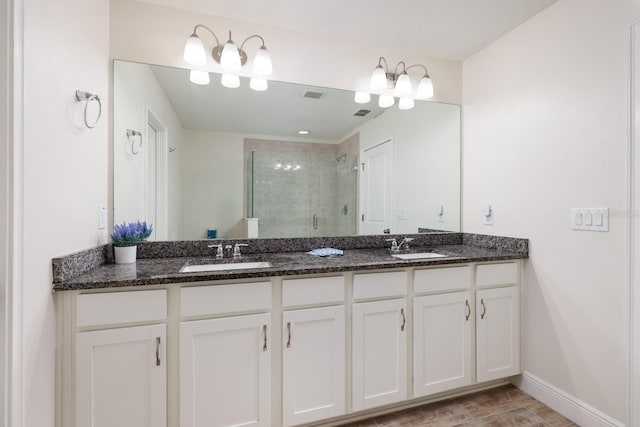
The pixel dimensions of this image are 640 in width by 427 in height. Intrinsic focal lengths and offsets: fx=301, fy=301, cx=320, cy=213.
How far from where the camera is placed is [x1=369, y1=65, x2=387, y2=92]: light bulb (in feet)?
7.01

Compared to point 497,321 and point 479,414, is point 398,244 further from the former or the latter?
point 479,414

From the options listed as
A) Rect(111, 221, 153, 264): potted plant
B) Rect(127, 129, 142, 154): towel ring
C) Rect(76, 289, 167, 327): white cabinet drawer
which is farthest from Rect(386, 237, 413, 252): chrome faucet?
Rect(127, 129, 142, 154): towel ring

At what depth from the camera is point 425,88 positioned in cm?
226

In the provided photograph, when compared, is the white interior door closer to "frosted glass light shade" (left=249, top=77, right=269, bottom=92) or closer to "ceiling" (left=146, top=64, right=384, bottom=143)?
"ceiling" (left=146, top=64, right=384, bottom=143)

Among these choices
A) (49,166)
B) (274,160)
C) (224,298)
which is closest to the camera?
(49,166)

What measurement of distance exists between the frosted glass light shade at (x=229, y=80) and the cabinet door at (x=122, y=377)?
1461mm

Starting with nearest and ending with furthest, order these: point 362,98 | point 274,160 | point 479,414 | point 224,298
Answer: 1. point 224,298
2. point 479,414
3. point 274,160
4. point 362,98

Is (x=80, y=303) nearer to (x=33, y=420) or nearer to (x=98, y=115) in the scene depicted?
(x=33, y=420)

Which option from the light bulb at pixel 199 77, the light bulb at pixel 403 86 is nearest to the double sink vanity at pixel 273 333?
the light bulb at pixel 199 77

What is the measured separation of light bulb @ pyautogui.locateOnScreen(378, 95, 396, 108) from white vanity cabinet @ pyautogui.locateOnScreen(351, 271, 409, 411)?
1.29 meters

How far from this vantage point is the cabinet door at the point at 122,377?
4.03 feet

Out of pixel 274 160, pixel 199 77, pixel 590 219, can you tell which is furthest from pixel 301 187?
pixel 590 219

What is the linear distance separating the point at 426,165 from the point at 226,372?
79.5 inches

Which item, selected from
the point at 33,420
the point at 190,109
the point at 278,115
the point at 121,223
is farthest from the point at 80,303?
the point at 278,115
